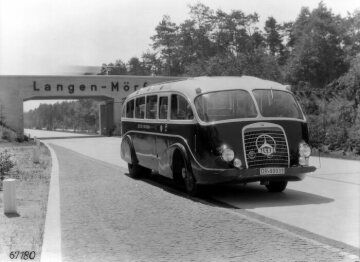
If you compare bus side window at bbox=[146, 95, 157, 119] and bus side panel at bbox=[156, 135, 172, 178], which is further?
bus side window at bbox=[146, 95, 157, 119]

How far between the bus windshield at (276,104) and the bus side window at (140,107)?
394 centimetres

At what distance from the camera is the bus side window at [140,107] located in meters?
13.4

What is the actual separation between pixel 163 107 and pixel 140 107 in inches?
76.7

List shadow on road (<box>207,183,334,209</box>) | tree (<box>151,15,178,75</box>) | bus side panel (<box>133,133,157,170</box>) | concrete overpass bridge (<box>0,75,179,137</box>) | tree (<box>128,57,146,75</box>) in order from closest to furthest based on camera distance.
→ shadow on road (<box>207,183,334,209</box>), bus side panel (<box>133,133,157,170</box>), tree (<box>151,15,178,75</box>), concrete overpass bridge (<box>0,75,179,137</box>), tree (<box>128,57,146,75</box>)

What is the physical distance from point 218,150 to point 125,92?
153 feet

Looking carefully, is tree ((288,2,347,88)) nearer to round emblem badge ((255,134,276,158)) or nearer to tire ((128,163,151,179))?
tire ((128,163,151,179))

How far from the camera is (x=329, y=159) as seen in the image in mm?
16922

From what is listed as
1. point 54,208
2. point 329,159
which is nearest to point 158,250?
point 54,208

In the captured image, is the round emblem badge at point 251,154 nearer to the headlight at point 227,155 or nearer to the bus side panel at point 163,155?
the headlight at point 227,155

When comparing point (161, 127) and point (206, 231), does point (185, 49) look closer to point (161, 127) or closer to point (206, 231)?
point (161, 127)

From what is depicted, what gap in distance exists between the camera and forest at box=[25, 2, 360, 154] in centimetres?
1978

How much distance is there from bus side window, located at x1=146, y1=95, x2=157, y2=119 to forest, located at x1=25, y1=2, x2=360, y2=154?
2509 mm

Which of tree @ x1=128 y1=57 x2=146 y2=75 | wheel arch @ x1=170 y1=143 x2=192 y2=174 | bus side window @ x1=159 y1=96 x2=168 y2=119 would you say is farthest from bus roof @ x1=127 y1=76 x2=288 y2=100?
tree @ x1=128 y1=57 x2=146 y2=75


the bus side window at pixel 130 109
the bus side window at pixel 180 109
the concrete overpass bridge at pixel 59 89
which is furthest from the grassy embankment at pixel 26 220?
the concrete overpass bridge at pixel 59 89
